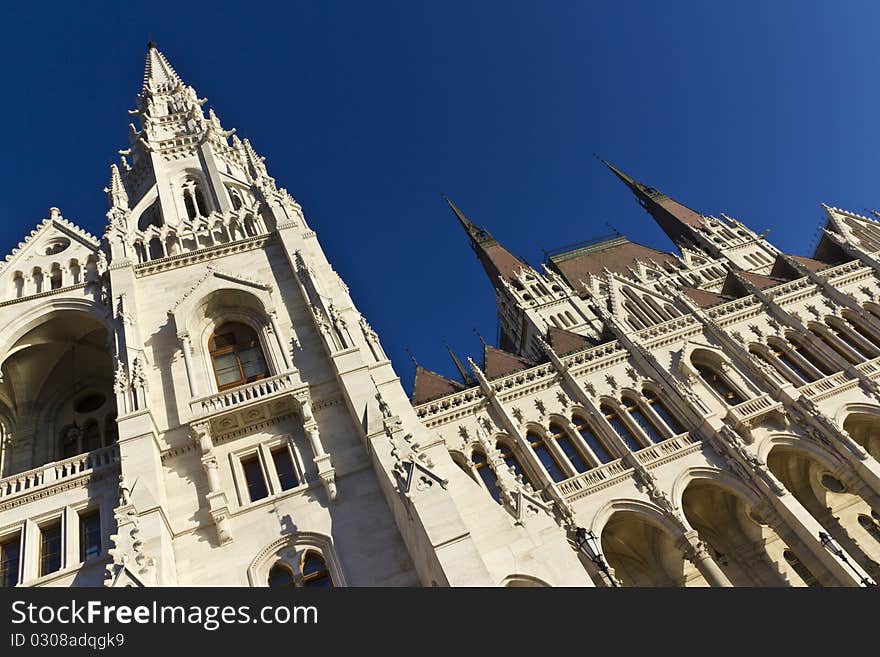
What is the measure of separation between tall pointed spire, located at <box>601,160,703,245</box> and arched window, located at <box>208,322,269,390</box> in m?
34.6

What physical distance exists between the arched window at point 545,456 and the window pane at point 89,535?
13529 millimetres

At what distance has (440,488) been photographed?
12234 mm

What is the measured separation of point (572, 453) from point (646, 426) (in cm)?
320

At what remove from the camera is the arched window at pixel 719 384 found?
76.9ft

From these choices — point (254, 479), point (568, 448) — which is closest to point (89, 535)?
point (254, 479)

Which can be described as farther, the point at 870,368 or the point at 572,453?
the point at 870,368

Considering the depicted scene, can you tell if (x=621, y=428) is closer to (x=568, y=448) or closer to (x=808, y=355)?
(x=568, y=448)

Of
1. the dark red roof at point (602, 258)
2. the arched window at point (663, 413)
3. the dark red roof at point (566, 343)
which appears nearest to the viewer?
the arched window at point (663, 413)

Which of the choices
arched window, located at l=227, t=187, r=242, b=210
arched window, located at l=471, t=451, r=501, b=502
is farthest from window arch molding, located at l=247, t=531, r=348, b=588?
arched window, located at l=227, t=187, r=242, b=210

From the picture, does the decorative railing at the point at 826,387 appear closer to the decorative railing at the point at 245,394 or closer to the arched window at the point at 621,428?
the arched window at the point at 621,428

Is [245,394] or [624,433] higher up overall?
[245,394]

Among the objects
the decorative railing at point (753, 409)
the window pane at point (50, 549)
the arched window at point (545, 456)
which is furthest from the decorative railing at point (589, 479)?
the window pane at point (50, 549)

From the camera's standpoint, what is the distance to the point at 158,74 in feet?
119

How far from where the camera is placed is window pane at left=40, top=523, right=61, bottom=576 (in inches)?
552
